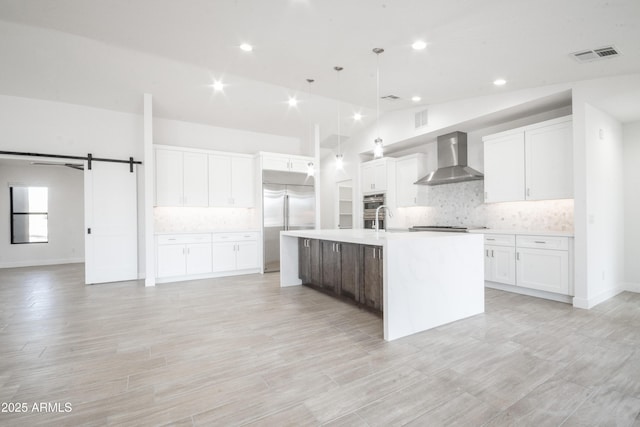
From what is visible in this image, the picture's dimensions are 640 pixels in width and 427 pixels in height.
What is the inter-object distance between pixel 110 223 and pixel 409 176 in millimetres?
5800

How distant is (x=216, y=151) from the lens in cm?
609

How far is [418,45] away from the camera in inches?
131

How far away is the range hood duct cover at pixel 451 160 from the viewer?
5254 mm

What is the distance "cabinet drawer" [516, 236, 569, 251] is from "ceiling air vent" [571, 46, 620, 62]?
209cm

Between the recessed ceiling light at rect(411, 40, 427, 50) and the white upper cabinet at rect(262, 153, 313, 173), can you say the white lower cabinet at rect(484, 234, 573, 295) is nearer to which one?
the recessed ceiling light at rect(411, 40, 427, 50)

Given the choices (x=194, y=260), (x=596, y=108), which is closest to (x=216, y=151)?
(x=194, y=260)

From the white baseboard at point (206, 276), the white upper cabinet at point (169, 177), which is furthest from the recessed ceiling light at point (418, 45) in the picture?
the white baseboard at point (206, 276)

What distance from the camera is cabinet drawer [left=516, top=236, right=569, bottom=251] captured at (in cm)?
390

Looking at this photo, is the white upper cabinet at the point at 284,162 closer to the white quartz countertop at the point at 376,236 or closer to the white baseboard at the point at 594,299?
the white quartz countertop at the point at 376,236

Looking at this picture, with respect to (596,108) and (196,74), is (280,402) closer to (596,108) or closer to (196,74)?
(196,74)

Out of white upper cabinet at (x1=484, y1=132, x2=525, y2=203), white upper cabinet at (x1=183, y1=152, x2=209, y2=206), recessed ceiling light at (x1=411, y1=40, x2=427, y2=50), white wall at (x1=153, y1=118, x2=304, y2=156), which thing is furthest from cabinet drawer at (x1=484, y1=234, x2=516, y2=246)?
white upper cabinet at (x1=183, y1=152, x2=209, y2=206)

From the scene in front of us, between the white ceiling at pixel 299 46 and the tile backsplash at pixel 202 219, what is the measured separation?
6.74 ft

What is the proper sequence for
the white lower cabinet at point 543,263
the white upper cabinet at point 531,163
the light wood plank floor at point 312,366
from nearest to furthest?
the light wood plank floor at point 312,366
the white lower cabinet at point 543,263
the white upper cabinet at point 531,163

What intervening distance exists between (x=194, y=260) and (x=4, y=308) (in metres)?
2.43
